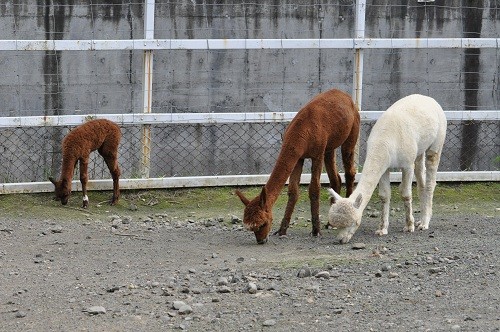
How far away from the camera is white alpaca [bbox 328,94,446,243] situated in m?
10.2

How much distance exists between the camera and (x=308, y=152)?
1066cm

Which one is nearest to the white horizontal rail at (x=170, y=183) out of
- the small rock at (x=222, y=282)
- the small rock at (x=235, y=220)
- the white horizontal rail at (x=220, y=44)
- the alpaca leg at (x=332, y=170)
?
the alpaca leg at (x=332, y=170)

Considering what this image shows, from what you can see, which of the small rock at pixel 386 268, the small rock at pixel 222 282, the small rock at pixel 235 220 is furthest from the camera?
the small rock at pixel 235 220

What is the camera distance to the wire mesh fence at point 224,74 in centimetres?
1404

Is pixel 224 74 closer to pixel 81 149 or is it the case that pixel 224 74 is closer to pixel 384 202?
pixel 81 149

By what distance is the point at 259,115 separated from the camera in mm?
12281

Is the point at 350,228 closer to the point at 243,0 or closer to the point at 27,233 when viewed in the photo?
the point at 27,233

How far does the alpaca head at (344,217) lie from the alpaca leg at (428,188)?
109 cm

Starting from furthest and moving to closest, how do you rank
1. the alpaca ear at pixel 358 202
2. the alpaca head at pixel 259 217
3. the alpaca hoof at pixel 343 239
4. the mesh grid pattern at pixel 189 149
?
1. the mesh grid pattern at pixel 189 149
2. the alpaca ear at pixel 358 202
3. the alpaca hoof at pixel 343 239
4. the alpaca head at pixel 259 217

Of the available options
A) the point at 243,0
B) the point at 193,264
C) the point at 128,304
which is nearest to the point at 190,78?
the point at 243,0

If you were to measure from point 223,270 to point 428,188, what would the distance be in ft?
10.7

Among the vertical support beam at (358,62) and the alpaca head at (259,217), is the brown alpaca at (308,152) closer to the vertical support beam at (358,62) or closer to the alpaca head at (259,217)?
the alpaca head at (259,217)

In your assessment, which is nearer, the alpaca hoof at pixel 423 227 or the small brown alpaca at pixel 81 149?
the alpaca hoof at pixel 423 227

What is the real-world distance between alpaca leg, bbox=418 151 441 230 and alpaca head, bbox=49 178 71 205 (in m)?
3.76
